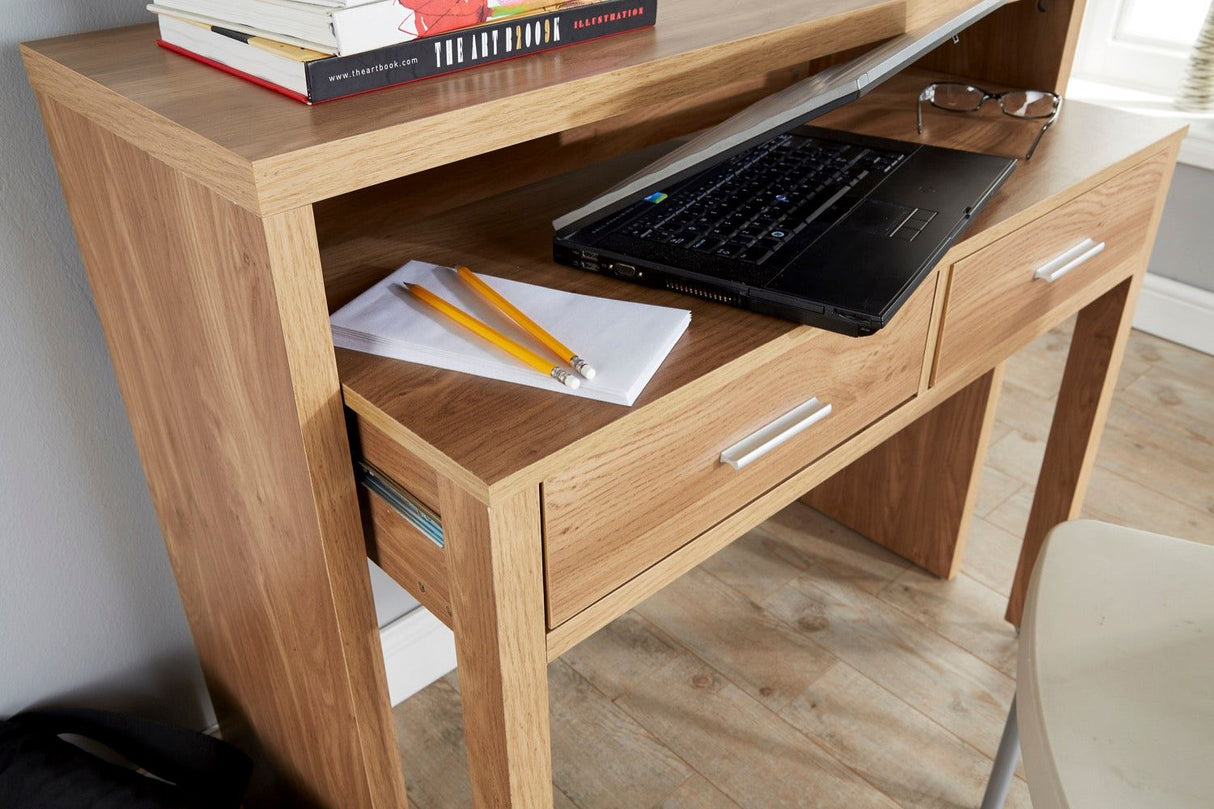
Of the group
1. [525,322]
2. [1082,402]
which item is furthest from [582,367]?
[1082,402]

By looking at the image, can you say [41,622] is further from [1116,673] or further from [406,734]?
[1116,673]

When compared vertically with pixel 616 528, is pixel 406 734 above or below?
below

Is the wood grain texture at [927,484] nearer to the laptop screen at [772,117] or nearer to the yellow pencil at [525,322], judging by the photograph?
the laptop screen at [772,117]

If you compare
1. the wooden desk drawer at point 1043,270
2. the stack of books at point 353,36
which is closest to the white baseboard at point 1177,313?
the wooden desk drawer at point 1043,270

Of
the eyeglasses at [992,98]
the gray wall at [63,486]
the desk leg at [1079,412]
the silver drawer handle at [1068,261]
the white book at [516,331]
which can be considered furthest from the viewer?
the desk leg at [1079,412]

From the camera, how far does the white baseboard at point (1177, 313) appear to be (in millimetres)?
2256

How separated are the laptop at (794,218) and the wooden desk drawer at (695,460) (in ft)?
0.19

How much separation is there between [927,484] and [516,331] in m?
1.05

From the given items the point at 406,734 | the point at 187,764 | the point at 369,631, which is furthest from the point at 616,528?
the point at 406,734

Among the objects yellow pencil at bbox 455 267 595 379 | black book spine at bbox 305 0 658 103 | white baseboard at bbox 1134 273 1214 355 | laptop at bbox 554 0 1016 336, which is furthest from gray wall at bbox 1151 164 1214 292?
yellow pencil at bbox 455 267 595 379

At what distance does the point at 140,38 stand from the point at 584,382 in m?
0.47

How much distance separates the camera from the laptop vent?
0.81 m

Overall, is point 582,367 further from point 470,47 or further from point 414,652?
point 414,652

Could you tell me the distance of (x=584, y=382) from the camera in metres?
0.70
